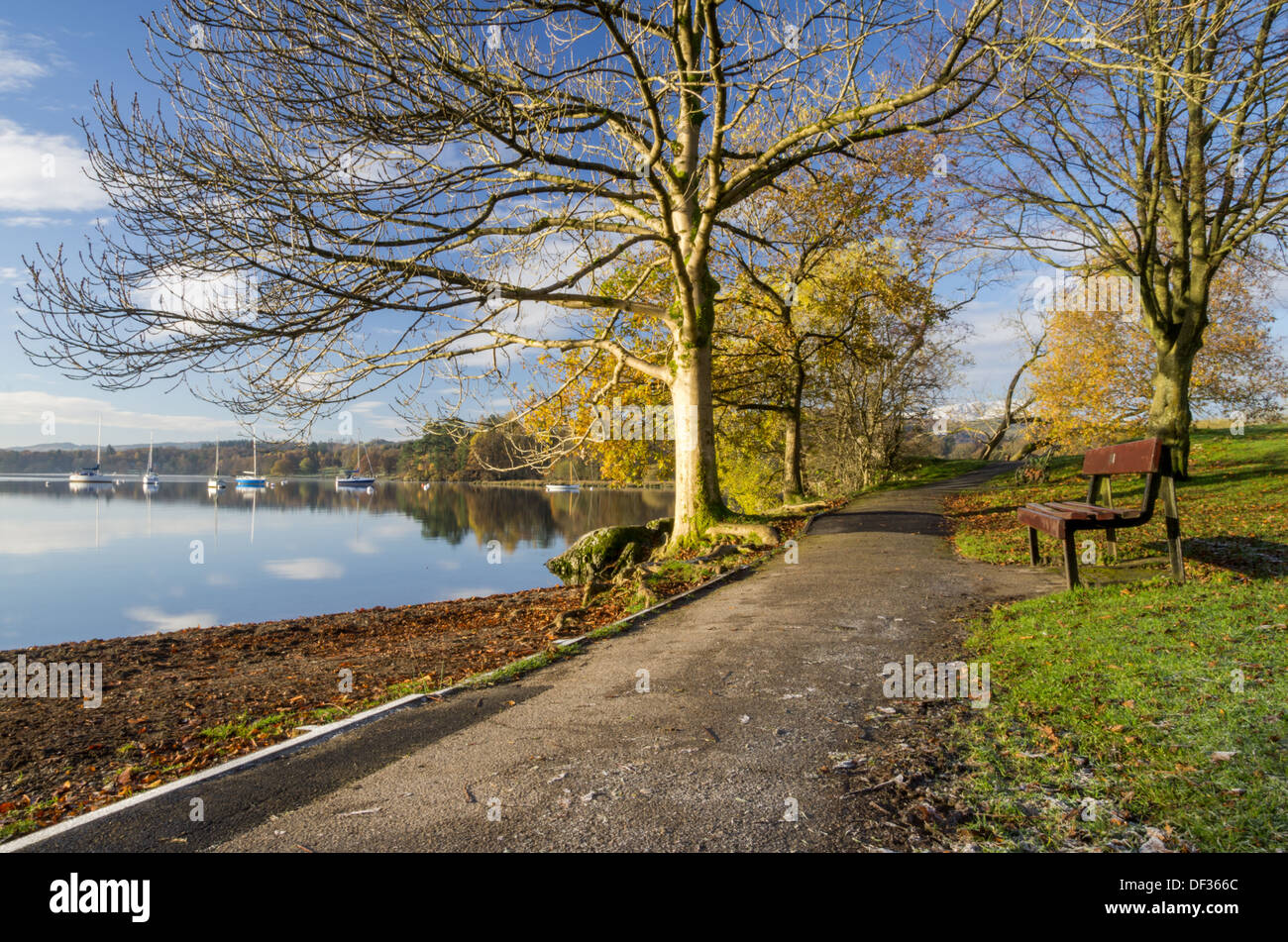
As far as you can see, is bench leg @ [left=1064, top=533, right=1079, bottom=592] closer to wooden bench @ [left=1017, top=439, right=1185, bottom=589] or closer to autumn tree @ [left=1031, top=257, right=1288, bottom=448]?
wooden bench @ [left=1017, top=439, right=1185, bottom=589]

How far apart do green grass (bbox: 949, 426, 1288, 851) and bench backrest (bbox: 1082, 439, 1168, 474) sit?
113 centimetres

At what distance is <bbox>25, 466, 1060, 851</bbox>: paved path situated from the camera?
3.16m

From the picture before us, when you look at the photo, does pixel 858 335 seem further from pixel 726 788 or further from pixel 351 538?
pixel 351 538

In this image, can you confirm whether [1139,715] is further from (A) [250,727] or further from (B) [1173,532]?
(A) [250,727]

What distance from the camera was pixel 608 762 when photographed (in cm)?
389

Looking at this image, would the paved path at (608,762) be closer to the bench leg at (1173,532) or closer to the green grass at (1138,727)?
the green grass at (1138,727)

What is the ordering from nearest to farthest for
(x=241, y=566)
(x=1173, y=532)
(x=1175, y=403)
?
(x=1173, y=532), (x=1175, y=403), (x=241, y=566)

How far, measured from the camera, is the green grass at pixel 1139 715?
3023 millimetres

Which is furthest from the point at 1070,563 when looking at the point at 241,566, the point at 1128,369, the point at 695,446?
the point at 241,566

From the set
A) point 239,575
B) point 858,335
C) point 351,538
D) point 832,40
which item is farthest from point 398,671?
point 351,538

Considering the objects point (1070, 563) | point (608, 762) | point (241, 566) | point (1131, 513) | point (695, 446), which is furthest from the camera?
point (241, 566)

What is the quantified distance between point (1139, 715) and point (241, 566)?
105ft

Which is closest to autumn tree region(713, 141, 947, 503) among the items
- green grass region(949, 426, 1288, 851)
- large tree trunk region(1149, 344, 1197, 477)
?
large tree trunk region(1149, 344, 1197, 477)
